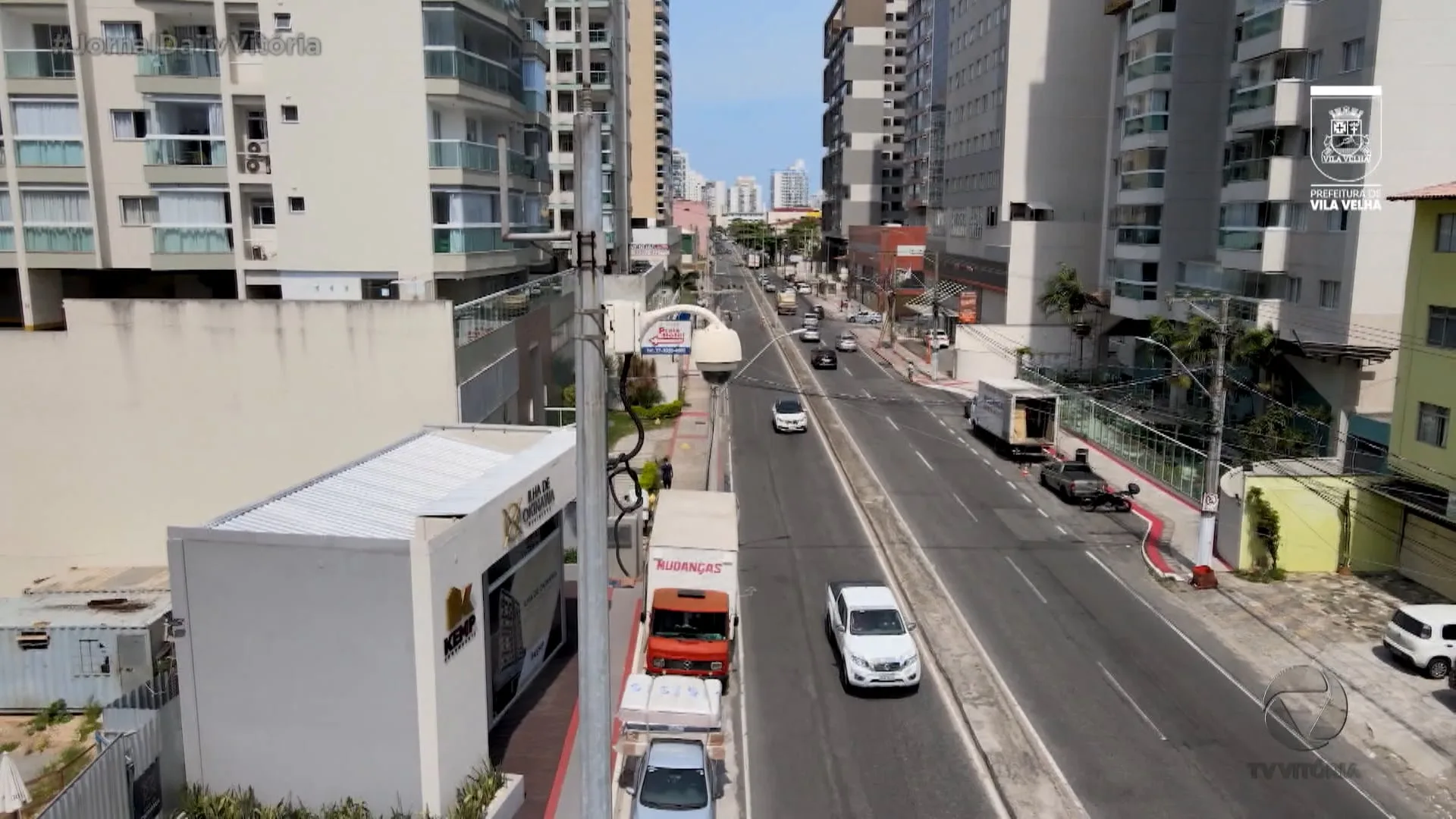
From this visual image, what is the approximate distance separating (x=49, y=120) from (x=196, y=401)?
42.2 feet

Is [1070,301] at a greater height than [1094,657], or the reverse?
[1070,301]

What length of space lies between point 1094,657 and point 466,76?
2245cm

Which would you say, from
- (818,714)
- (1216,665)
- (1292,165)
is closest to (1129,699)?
(1216,665)

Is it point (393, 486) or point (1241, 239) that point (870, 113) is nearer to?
point (1241, 239)

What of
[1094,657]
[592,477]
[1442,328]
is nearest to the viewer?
[592,477]

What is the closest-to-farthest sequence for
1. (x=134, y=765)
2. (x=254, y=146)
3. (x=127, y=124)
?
(x=134, y=765), (x=254, y=146), (x=127, y=124)

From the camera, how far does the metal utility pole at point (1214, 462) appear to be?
27500 millimetres

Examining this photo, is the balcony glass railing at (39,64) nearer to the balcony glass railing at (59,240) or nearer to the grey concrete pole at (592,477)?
the balcony glass railing at (59,240)

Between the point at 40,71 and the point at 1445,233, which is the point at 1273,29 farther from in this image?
the point at 40,71

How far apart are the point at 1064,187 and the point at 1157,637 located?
174 ft

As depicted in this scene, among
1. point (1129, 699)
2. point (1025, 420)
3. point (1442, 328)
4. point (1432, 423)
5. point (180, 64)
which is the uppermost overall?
point (180, 64)

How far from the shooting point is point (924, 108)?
109188mm

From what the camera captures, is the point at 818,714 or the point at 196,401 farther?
the point at 196,401

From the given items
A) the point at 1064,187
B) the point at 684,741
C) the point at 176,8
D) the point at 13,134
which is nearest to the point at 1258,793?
the point at 684,741
